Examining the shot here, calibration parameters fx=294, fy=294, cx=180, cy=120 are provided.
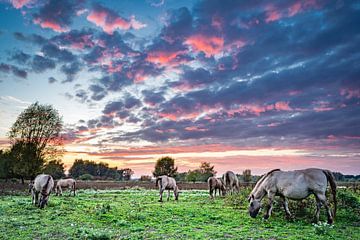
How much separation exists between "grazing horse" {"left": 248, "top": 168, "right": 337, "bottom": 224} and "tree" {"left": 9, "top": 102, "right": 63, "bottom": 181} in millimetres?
42583

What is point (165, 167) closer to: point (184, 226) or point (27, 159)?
point (27, 159)

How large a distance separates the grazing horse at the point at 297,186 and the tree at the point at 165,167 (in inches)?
3644

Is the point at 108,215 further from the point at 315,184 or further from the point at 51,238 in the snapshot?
the point at 315,184

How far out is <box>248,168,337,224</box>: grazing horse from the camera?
1329 centimetres

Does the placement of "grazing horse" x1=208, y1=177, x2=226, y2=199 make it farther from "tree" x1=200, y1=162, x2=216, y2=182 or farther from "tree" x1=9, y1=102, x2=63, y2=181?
"tree" x1=200, y1=162, x2=216, y2=182

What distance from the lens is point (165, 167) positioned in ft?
350

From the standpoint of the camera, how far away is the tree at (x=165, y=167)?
4190 inches

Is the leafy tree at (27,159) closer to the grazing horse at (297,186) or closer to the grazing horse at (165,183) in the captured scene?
the grazing horse at (165,183)

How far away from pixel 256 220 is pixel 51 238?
30.8 ft

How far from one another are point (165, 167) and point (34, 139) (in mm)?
62910

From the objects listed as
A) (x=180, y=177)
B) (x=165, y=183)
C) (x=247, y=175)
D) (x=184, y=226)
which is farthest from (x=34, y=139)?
(x=180, y=177)

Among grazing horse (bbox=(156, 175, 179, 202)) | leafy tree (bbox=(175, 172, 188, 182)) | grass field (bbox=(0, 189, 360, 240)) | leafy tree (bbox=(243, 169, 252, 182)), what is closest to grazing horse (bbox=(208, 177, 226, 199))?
grazing horse (bbox=(156, 175, 179, 202))

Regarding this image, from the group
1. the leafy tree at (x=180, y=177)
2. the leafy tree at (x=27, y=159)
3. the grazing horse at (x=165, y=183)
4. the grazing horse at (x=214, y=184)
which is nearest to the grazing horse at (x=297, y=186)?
the grazing horse at (x=165, y=183)

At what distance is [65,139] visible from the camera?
51.1 m
